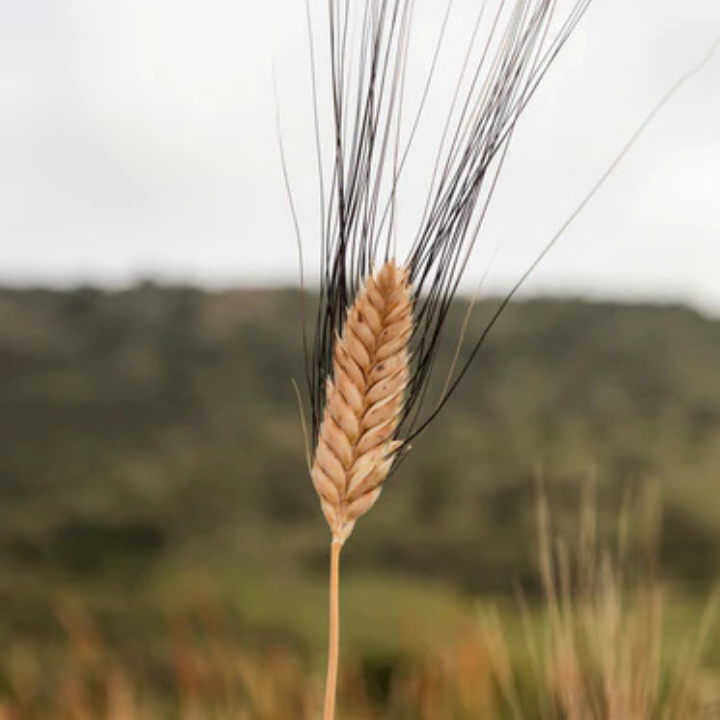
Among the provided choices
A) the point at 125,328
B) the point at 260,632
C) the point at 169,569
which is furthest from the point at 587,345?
the point at 260,632

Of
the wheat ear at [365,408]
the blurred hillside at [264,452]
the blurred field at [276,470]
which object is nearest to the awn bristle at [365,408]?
the wheat ear at [365,408]

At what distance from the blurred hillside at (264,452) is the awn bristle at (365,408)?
3.88 meters

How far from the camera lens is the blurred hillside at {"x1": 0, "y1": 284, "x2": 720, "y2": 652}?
19.1 feet

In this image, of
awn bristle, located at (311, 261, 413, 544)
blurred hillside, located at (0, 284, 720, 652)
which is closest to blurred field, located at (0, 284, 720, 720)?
blurred hillside, located at (0, 284, 720, 652)

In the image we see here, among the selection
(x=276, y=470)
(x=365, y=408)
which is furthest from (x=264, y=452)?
(x=365, y=408)

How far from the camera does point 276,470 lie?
673 centimetres

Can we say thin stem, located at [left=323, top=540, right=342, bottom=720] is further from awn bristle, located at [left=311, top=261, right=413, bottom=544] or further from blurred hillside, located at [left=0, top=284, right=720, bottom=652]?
blurred hillside, located at [left=0, top=284, right=720, bottom=652]

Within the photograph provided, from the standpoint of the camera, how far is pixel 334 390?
2.08 ft

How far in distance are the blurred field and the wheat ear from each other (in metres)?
2.91

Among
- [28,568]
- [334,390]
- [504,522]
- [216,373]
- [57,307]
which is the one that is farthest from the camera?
[57,307]

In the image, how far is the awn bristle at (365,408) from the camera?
605 mm

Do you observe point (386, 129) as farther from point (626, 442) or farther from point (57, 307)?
point (57, 307)

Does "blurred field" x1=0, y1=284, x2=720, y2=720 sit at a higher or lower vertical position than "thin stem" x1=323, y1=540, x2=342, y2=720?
lower

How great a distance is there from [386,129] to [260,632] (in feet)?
12.3
